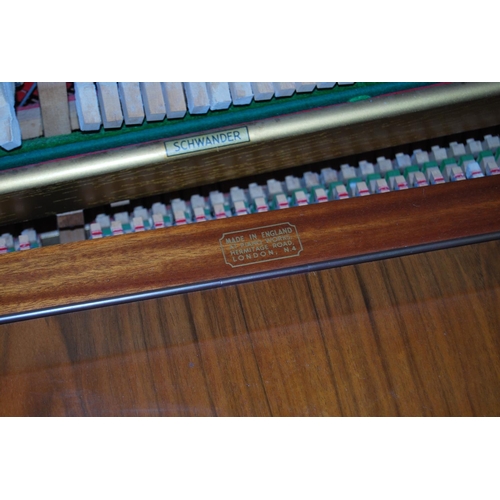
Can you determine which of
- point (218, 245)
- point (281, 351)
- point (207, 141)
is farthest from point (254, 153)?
point (281, 351)

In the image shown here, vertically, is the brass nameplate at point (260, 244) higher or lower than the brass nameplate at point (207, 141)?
lower

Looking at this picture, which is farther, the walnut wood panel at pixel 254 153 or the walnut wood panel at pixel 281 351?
the walnut wood panel at pixel 254 153

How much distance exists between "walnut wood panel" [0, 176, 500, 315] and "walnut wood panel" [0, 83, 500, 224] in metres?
0.12

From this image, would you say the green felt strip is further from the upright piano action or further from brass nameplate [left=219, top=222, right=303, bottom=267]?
brass nameplate [left=219, top=222, right=303, bottom=267]

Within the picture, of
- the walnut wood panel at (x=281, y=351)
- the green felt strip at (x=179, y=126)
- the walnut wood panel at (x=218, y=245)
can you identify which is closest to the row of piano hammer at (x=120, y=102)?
the green felt strip at (x=179, y=126)

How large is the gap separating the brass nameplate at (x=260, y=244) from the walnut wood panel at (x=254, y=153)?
0.57ft

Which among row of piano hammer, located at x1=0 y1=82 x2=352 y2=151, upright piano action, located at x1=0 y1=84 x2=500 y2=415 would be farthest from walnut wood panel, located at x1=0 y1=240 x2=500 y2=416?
row of piano hammer, located at x1=0 y1=82 x2=352 y2=151

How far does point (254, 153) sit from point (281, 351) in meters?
0.44

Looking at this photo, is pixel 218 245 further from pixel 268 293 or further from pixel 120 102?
pixel 120 102

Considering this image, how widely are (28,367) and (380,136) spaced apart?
89 cm

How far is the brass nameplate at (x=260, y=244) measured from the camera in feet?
5.69

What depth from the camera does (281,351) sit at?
167 cm

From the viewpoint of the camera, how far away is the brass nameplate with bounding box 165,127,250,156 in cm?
175

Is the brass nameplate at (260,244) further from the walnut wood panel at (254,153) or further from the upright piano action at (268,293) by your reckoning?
the walnut wood panel at (254,153)
